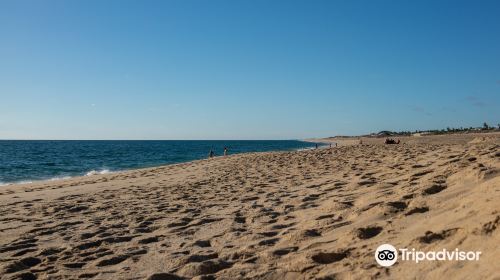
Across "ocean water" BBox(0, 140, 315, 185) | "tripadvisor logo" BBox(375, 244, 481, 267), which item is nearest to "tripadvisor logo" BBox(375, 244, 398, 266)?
"tripadvisor logo" BBox(375, 244, 481, 267)

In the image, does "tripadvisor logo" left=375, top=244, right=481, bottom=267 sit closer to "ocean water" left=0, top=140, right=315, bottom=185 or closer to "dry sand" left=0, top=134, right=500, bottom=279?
"dry sand" left=0, top=134, right=500, bottom=279

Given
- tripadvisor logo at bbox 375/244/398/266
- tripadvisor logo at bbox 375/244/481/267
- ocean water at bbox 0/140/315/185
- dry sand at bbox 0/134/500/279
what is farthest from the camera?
ocean water at bbox 0/140/315/185

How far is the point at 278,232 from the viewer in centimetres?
480

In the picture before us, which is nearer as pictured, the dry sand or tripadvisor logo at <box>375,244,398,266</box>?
tripadvisor logo at <box>375,244,398,266</box>

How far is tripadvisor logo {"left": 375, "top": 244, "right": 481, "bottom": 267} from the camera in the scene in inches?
113

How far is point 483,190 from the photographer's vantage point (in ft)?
14.2

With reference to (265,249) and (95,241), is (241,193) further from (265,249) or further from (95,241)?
(265,249)

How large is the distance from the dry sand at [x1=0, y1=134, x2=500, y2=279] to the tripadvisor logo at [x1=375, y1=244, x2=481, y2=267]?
67 mm

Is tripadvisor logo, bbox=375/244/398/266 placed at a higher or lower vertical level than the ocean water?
higher

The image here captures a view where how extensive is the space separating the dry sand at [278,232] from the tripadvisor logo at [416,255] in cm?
7

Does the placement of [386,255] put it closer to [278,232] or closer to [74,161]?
[278,232]

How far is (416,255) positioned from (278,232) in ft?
6.38

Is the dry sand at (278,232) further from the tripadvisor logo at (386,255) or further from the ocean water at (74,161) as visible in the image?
the ocean water at (74,161)

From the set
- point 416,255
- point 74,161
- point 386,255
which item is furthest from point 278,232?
point 74,161
